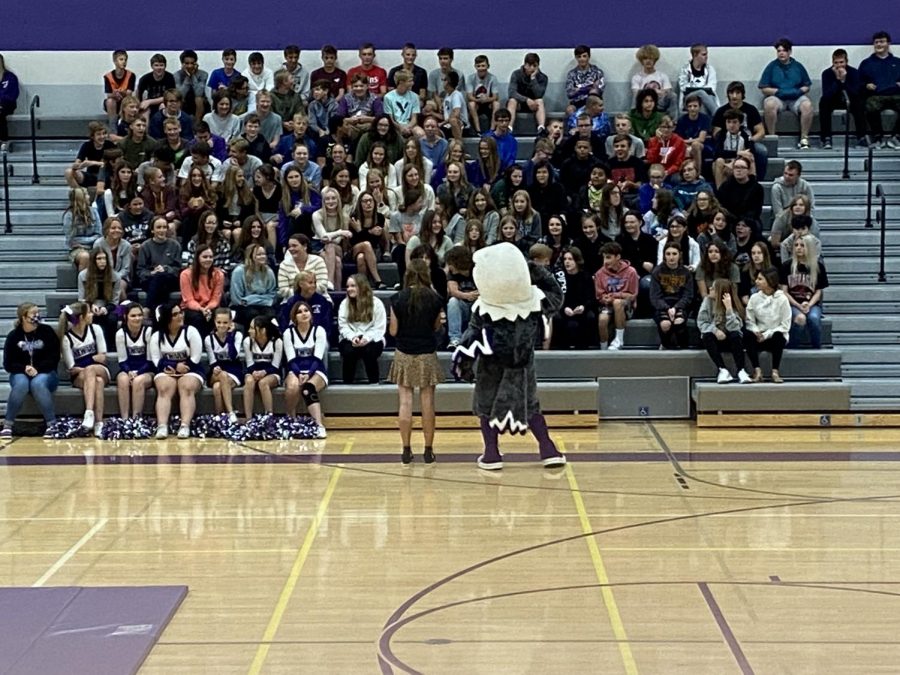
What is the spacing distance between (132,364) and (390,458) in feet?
9.23

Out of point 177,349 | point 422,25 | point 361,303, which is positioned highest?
point 422,25

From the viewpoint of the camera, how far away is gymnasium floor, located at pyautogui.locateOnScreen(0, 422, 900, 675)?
6547 mm

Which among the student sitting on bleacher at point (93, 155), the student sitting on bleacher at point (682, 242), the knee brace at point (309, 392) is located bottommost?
the knee brace at point (309, 392)

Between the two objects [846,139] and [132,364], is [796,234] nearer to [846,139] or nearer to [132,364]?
[846,139]

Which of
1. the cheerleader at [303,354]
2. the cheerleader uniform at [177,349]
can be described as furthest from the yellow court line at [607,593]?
the cheerleader uniform at [177,349]

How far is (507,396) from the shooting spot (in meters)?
10.4

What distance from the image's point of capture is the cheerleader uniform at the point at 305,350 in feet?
41.8

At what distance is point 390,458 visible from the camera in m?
11.5

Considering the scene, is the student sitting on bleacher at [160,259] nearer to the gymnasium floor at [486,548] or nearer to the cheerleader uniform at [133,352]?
the cheerleader uniform at [133,352]

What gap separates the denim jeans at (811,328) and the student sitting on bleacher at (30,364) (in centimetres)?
682

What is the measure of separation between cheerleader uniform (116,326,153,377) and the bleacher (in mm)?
340

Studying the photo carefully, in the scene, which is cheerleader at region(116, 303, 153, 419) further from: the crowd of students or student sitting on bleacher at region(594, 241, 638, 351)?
student sitting on bleacher at region(594, 241, 638, 351)

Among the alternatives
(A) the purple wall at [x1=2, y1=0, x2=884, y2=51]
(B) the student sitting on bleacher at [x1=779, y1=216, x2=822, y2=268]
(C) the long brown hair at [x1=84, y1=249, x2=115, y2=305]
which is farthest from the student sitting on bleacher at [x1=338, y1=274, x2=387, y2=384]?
(A) the purple wall at [x1=2, y1=0, x2=884, y2=51]

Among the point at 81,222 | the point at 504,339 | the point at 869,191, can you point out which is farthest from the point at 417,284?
the point at 869,191
